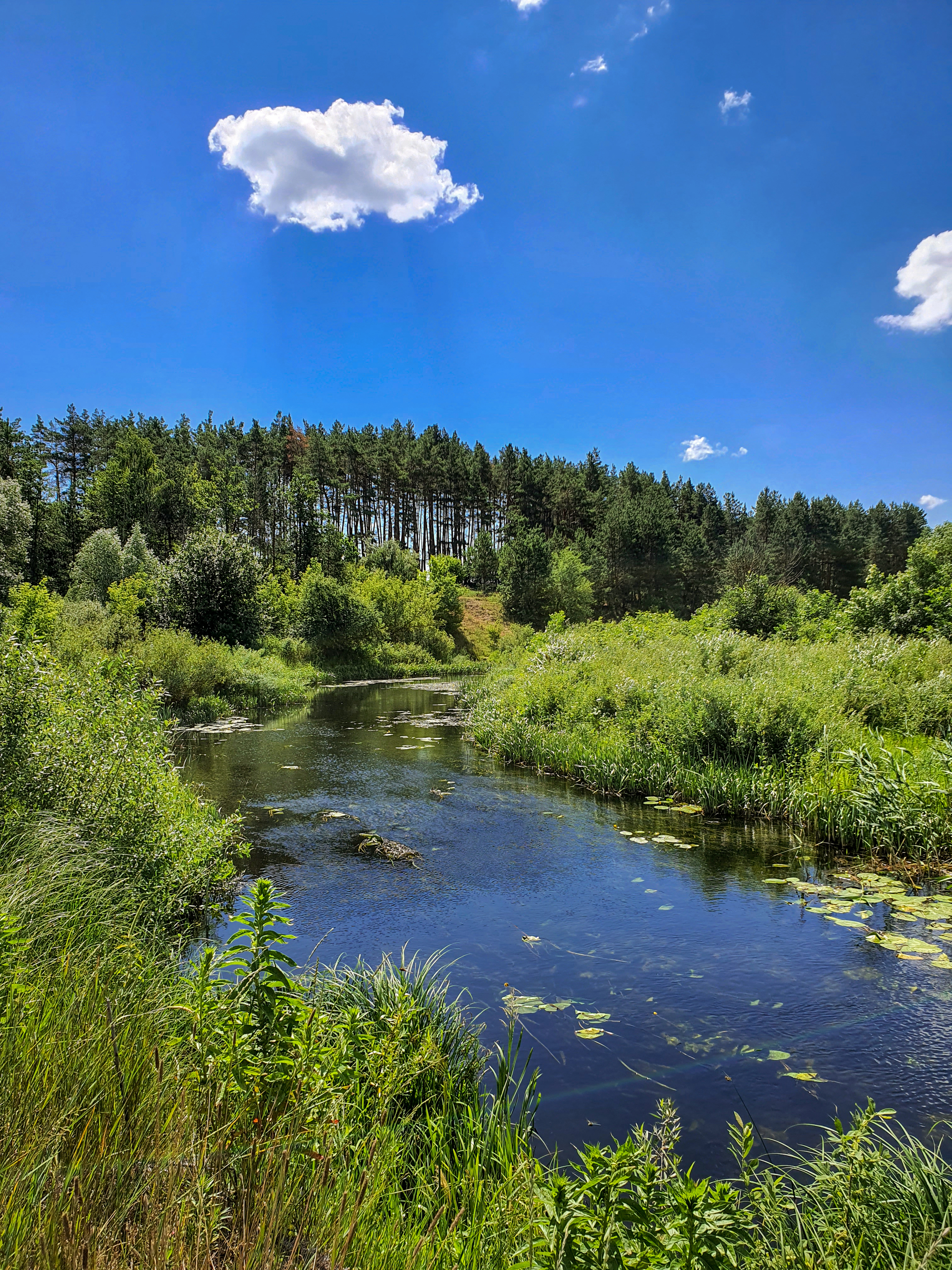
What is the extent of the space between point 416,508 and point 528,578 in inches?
931

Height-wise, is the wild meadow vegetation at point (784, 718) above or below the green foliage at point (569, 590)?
below

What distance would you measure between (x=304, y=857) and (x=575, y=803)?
5.55m

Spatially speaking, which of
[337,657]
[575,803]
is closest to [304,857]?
[575,803]

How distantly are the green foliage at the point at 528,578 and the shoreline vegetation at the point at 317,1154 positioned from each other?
183 feet

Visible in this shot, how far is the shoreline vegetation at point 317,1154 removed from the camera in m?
2.28

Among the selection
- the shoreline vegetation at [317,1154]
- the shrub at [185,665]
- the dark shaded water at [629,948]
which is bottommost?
the dark shaded water at [629,948]

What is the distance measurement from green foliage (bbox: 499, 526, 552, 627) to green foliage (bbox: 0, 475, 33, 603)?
118 feet

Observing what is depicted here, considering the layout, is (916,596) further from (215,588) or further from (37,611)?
(215,588)

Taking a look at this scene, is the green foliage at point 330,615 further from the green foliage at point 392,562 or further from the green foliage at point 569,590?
the green foliage at point 569,590

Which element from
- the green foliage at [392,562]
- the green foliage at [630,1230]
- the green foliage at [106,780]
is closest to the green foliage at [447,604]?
the green foliage at [392,562]

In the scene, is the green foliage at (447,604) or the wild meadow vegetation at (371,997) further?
the green foliage at (447,604)

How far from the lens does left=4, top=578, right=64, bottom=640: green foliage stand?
803 inches

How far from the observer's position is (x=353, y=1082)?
327 cm

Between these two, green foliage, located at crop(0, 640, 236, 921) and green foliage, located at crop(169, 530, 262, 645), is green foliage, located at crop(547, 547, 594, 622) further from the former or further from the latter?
green foliage, located at crop(0, 640, 236, 921)
